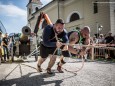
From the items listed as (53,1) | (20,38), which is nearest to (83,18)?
(53,1)

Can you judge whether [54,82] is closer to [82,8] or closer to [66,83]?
[66,83]

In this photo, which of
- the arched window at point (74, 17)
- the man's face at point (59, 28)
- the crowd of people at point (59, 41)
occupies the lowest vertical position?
the crowd of people at point (59, 41)

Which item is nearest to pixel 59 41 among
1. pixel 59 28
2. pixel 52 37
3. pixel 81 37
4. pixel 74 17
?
pixel 52 37

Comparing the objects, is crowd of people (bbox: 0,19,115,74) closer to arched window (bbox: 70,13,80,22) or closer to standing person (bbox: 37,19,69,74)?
standing person (bbox: 37,19,69,74)

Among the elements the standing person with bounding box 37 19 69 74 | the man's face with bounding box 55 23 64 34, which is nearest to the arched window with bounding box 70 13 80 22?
the standing person with bounding box 37 19 69 74

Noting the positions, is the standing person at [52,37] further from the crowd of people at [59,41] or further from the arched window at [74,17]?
the arched window at [74,17]

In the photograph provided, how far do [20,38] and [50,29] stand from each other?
200 inches

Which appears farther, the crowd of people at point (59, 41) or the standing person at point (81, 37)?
the standing person at point (81, 37)

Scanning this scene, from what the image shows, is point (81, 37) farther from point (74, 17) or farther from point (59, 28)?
point (74, 17)

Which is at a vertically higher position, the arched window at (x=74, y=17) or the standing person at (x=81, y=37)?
the arched window at (x=74, y=17)

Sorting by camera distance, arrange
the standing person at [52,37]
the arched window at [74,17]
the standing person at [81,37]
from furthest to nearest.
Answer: the arched window at [74,17] < the standing person at [81,37] < the standing person at [52,37]

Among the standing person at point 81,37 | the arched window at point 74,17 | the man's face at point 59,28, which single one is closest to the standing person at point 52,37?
the man's face at point 59,28

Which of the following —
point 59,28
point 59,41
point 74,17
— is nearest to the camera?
point 59,28

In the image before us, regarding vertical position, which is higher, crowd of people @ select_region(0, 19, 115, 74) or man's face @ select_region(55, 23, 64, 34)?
man's face @ select_region(55, 23, 64, 34)
